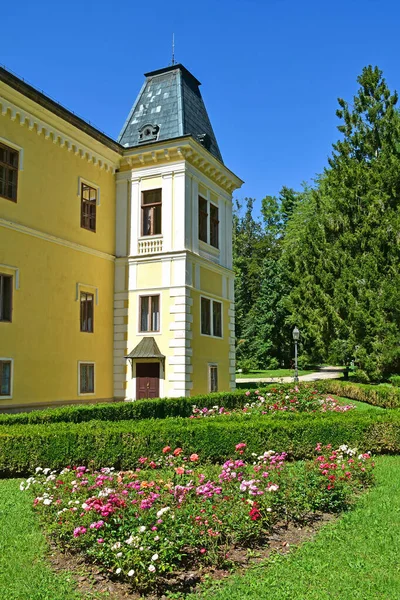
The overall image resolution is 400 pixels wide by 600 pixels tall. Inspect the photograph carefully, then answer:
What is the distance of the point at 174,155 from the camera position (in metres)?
21.1

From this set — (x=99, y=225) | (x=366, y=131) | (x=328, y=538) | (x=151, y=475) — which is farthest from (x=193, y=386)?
(x=366, y=131)

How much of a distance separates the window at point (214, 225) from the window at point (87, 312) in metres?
6.30

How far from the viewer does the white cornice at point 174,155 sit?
821 inches

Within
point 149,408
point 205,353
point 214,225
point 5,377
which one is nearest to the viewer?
point 149,408

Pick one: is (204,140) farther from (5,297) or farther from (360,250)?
(360,250)

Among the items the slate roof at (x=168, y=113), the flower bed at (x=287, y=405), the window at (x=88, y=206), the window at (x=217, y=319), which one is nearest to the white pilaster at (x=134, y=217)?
the window at (x=88, y=206)

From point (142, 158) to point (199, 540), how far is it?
18525mm

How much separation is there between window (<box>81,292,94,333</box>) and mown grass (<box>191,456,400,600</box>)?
14.6 metres

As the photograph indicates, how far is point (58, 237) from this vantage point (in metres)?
18.4

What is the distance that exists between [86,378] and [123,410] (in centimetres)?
523

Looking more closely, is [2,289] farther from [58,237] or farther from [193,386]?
[193,386]

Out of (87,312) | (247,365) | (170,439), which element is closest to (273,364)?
(247,365)

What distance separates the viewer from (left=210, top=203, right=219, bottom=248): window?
2370 cm

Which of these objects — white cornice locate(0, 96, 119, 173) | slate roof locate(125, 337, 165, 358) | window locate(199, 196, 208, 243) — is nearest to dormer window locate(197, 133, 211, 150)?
window locate(199, 196, 208, 243)
